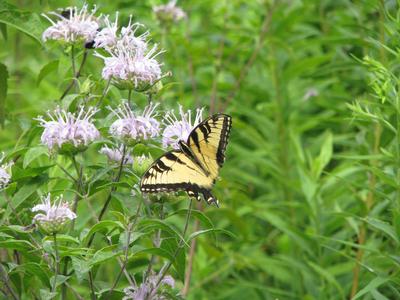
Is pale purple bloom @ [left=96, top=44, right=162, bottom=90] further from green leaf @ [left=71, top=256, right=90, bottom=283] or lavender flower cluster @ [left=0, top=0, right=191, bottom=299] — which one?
green leaf @ [left=71, top=256, right=90, bottom=283]

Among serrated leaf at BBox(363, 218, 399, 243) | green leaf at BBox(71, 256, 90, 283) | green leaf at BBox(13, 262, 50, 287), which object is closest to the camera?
green leaf at BBox(71, 256, 90, 283)

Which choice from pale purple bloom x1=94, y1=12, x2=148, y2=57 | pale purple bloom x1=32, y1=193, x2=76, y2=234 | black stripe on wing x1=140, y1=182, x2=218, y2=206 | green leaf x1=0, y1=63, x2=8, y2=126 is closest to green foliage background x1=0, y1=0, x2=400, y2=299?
green leaf x1=0, y1=63, x2=8, y2=126

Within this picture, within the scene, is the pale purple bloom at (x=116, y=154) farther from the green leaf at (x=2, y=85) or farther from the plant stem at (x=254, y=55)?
the plant stem at (x=254, y=55)

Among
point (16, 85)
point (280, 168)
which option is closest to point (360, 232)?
point (280, 168)

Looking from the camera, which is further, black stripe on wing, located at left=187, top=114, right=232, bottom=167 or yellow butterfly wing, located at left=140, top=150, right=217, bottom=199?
black stripe on wing, located at left=187, top=114, right=232, bottom=167

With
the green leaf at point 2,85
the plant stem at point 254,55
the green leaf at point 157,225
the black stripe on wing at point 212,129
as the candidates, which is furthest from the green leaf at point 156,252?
the plant stem at point 254,55

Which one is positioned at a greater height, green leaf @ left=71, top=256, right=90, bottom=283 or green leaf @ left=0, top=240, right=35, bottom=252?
green leaf @ left=0, top=240, right=35, bottom=252

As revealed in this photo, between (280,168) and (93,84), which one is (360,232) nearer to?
(280,168)
